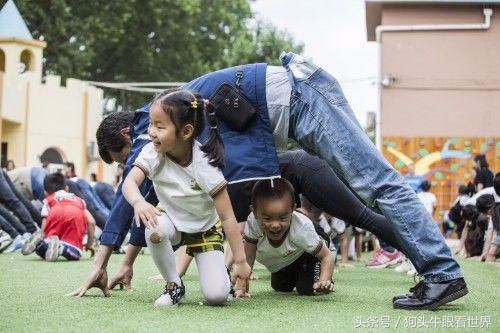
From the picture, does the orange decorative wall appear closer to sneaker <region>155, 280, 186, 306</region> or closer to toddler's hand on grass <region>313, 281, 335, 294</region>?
toddler's hand on grass <region>313, 281, 335, 294</region>

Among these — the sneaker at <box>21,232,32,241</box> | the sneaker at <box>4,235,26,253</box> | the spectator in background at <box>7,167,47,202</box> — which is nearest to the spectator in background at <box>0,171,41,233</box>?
the sneaker at <box>21,232,32,241</box>

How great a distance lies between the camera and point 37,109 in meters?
29.4

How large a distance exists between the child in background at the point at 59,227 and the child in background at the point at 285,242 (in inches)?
169

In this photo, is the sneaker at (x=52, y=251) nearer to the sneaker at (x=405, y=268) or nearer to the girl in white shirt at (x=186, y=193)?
the sneaker at (x=405, y=268)

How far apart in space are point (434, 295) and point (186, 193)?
131cm

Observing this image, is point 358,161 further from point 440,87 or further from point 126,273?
point 440,87

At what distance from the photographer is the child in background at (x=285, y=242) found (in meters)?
5.26

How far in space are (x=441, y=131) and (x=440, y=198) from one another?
5.56 feet

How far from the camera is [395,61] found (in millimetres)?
23141

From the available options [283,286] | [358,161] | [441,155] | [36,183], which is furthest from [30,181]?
[441,155]

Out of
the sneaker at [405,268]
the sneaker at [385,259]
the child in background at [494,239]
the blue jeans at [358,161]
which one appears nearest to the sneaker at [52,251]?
the sneaker at [385,259]

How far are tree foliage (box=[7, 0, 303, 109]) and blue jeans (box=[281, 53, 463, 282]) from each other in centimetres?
3103

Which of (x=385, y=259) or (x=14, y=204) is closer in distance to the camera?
(x=385, y=259)

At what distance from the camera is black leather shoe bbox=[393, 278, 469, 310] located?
439 centimetres
